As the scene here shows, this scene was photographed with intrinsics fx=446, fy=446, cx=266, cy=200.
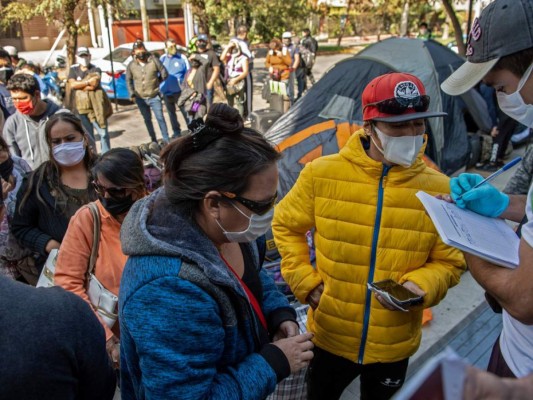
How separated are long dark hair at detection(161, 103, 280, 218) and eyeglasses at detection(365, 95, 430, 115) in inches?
31.7

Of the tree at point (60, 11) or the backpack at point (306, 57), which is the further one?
the backpack at point (306, 57)

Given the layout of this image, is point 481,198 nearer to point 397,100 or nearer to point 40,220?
point 397,100

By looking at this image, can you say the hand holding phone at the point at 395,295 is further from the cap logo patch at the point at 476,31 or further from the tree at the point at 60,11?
the tree at the point at 60,11

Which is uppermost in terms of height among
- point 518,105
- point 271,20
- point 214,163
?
point 271,20

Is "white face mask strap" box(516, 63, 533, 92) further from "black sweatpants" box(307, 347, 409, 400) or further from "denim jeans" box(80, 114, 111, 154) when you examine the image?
"denim jeans" box(80, 114, 111, 154)

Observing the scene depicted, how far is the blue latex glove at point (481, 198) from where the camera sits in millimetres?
1594

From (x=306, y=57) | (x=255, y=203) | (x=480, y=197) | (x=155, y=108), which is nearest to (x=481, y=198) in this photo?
(x=480, y=197)

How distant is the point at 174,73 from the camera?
8.88m

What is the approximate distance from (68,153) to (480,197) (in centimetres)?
233

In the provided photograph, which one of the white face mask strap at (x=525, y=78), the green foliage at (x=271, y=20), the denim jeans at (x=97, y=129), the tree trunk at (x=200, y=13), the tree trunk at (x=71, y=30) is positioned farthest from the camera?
the green foliage at (x=271, y=20)

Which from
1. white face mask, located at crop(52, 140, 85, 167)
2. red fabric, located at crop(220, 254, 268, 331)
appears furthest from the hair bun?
white face mask, located at crop(52, 140, 85, 167)

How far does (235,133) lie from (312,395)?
4.95ft

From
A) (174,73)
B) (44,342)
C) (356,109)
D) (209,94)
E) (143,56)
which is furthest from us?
(174,73)

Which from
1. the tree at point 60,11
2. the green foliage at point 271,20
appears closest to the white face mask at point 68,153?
the tree at point 60,11
